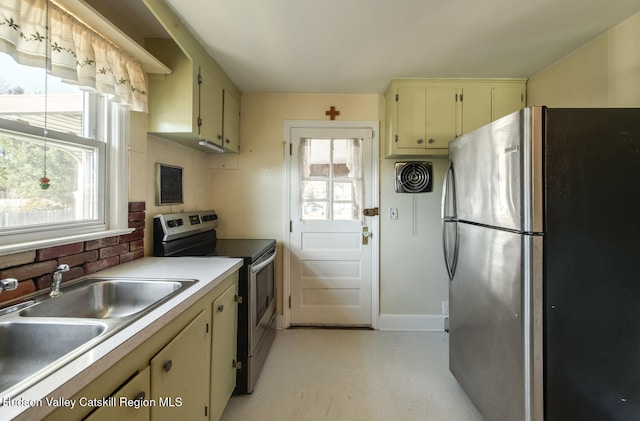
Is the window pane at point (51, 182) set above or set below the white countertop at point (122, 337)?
above

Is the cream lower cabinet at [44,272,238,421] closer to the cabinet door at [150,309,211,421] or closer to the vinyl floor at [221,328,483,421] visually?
the cabinet door at [150,309,211,421]

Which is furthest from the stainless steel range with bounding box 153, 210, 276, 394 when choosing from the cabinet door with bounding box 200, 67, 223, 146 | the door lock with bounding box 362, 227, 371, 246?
the door lock with bounding box 362, 227, 371, 246

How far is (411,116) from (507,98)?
0.82 m

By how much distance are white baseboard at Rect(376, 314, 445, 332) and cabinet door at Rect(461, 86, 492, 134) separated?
5.74ft

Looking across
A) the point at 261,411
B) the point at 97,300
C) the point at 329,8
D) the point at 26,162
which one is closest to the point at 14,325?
the point at 97,300

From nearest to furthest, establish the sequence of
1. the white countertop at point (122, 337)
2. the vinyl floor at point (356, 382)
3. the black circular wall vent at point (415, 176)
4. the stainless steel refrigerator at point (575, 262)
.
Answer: the white countertop at point (122, 337), the stainless steel refrigerator at point (575, 262), the vinyl floor at point (356, 382), the black circular wall vent at point (415, 176)

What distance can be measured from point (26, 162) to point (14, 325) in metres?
0.67

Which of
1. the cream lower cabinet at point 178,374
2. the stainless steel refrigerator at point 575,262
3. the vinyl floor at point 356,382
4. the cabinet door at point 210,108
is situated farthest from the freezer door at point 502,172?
the cabinet door at point 210,108

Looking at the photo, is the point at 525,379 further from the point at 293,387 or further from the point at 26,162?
the point at 26,162

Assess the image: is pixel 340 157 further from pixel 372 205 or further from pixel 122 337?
pixel 122 337

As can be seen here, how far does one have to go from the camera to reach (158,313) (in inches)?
36.9

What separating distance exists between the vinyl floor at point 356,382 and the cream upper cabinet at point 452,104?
172 centimetres

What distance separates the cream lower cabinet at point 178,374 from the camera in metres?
0.72

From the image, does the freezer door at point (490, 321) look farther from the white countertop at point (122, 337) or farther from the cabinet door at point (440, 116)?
the white countertop at point (122, 337)
